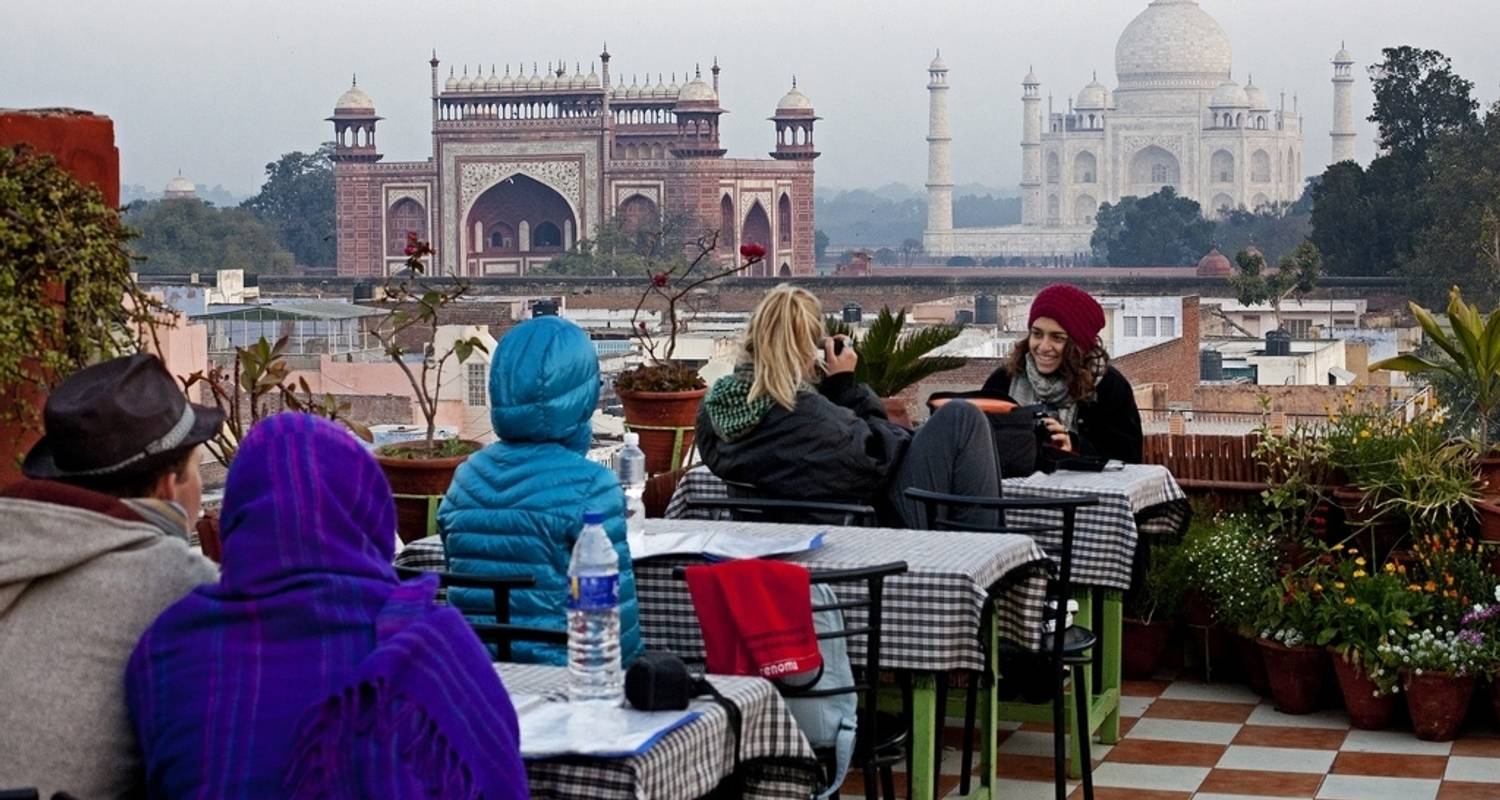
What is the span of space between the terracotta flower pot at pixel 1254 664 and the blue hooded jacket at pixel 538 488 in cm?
216

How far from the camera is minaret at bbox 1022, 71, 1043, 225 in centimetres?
10456

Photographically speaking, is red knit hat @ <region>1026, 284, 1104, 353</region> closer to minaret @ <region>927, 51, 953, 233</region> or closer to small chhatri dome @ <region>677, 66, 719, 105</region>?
small chhatri dome @ <region>677, 66, 719, 105</region>

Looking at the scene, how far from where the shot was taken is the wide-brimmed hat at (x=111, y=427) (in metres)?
Result: 2.02

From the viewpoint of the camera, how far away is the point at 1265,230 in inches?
3000

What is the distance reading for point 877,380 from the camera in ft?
16.9

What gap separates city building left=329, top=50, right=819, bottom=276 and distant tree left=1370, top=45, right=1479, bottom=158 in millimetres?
18199

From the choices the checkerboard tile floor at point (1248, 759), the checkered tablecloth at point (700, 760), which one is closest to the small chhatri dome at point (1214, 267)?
the checkerboard tile floor at point (1248, 759)

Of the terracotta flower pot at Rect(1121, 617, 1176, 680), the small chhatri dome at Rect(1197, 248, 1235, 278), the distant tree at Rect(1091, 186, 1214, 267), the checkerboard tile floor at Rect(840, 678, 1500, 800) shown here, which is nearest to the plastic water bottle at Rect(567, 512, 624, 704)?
the checkerboard tile floor at Rect(840, 678, 1500, 800)

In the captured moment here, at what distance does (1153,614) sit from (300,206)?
69.5 m

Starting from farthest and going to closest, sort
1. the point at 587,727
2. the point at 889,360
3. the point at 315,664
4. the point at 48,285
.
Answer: the point at 889,360 → the point at 48,285 → the point at 587,727 → the point at 315,664

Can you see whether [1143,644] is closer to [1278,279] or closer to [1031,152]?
[1278,279]

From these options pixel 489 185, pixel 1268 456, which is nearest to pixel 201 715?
pixel 1268 456

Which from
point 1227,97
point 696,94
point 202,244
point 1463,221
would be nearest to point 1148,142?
point 1227,97

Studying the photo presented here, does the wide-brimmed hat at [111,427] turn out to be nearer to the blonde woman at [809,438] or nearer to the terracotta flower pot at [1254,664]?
the blonde woman at [809,438]
